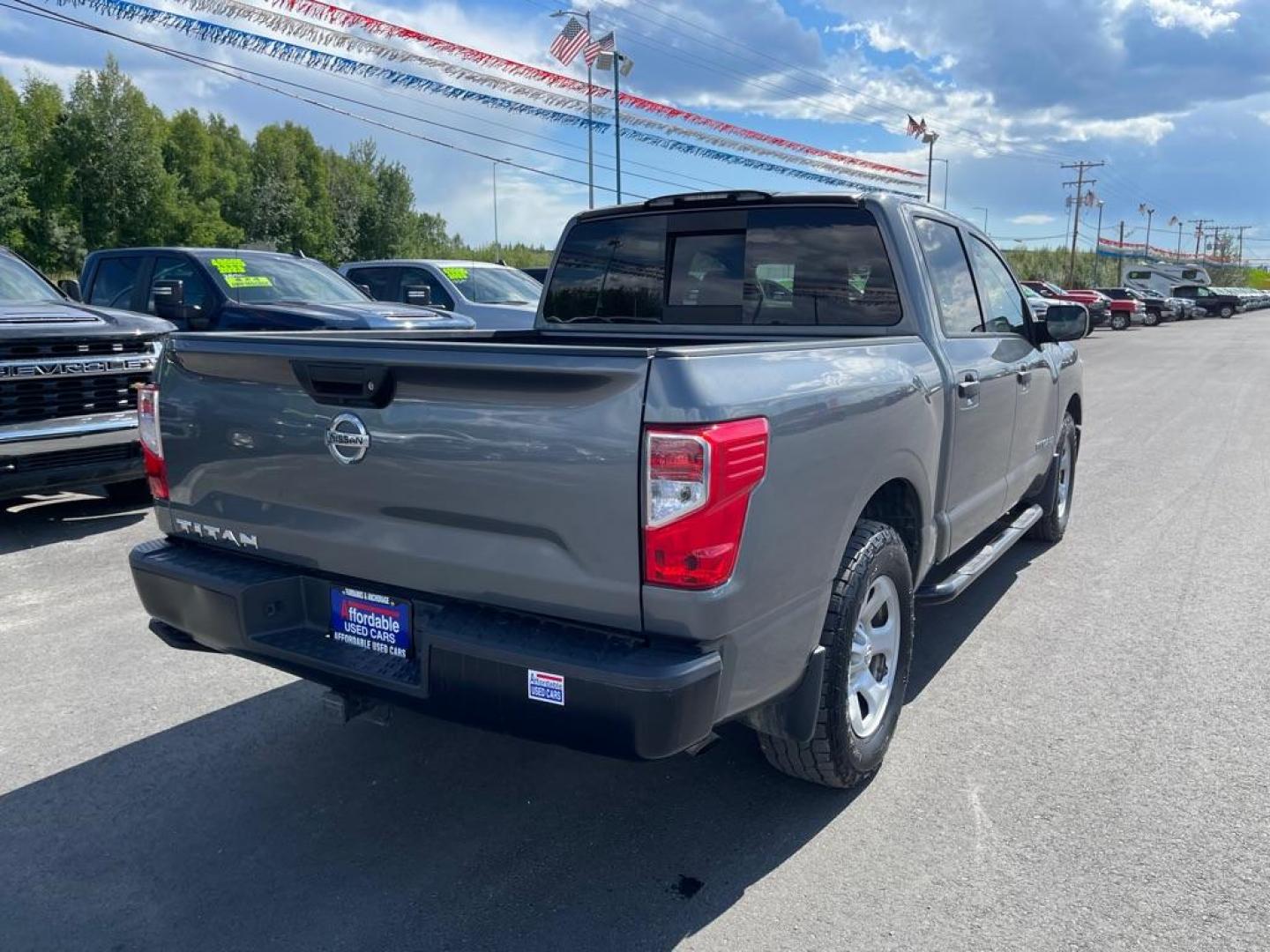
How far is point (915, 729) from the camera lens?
3.89 metres

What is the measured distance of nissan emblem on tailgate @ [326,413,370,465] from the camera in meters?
2.81

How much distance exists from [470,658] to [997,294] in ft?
12.2

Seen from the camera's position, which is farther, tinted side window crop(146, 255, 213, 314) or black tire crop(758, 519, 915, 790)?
tinted side window crop(146, 255, 213, 314)

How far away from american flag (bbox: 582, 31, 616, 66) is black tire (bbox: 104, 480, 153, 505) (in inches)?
881

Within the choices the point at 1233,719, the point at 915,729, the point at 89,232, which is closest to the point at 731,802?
the point at 915,729

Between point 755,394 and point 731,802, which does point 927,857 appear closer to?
point 731,802

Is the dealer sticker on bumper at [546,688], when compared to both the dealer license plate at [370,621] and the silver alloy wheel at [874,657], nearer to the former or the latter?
the dealer license plate at [370,621]

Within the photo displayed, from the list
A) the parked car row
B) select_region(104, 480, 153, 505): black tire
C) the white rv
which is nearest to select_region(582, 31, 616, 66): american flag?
the parked car row

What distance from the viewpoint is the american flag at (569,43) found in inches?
1032

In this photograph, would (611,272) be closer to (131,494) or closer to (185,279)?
(131,494)

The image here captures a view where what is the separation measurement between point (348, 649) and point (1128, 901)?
2.34 metres

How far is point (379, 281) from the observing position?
46.0 feet

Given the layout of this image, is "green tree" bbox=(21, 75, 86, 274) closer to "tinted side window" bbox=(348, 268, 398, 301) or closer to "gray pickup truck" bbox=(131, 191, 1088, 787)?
"tinted side window" bbox=(348, 268, 398, 301)

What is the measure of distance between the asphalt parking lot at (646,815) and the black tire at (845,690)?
158 millimetres
